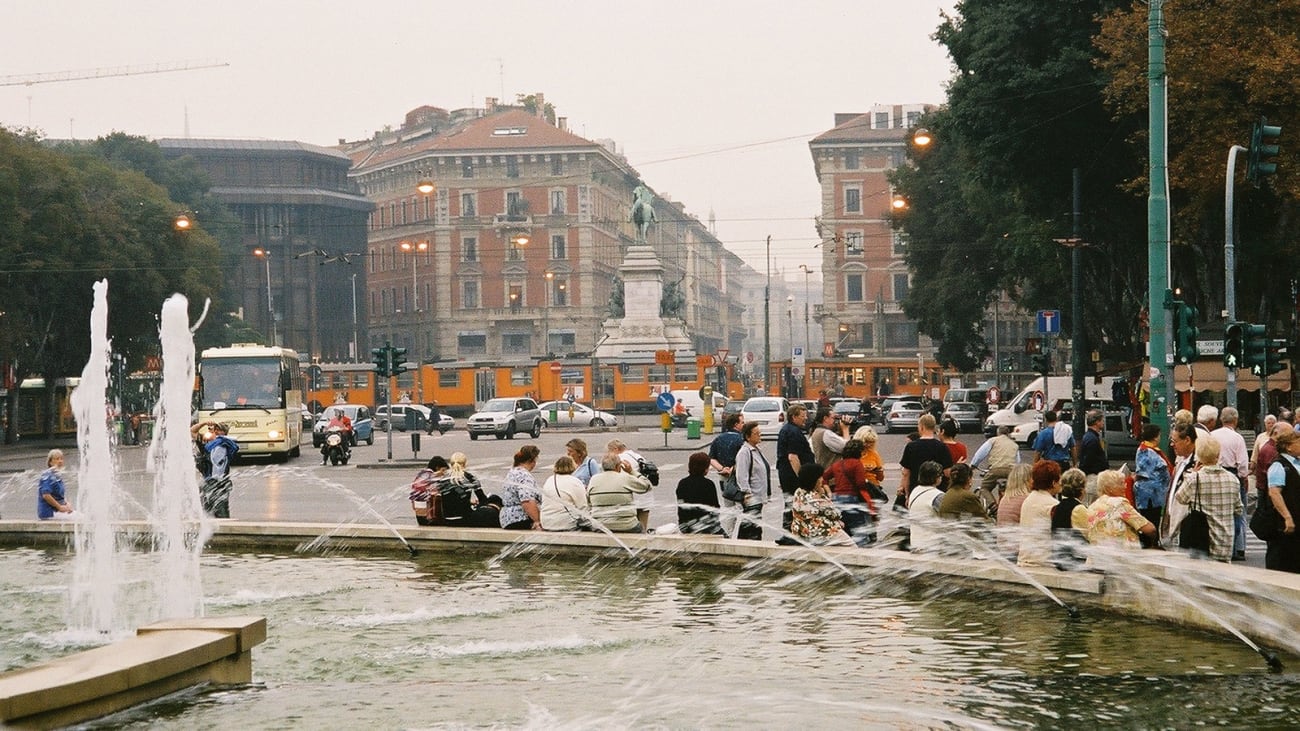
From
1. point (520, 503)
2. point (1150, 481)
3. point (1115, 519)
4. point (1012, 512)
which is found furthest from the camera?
point (520, 503)

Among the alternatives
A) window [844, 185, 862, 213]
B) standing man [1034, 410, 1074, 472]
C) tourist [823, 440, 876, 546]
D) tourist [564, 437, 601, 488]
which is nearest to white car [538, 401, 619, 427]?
standing man [1034, 410, 1074, 472]

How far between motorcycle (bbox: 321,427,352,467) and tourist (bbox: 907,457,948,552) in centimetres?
2723

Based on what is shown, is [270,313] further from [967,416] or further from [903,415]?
[967,416]

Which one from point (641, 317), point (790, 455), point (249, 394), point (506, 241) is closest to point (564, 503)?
point (790, 455)

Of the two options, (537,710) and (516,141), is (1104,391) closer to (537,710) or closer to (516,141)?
(537,710)

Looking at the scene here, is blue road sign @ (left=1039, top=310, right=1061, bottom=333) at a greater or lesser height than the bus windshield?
greater

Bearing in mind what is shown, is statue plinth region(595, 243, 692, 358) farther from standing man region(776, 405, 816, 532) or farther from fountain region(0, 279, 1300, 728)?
fountain region(0, 279, 1300, 728)

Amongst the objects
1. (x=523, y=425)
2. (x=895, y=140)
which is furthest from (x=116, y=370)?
(x=895, y=140)

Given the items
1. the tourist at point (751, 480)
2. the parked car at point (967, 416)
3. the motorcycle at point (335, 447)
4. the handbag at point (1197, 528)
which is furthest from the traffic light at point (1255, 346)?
the parked car at point (967, 416)

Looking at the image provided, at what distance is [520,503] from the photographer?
16844 millimetres

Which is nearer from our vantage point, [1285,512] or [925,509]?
[1285,512]

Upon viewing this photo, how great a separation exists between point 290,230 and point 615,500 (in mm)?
108375

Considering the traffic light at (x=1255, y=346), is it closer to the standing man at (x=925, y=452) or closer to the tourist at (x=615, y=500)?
the standing man at (x=925, y=452)

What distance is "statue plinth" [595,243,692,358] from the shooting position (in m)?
81.2
